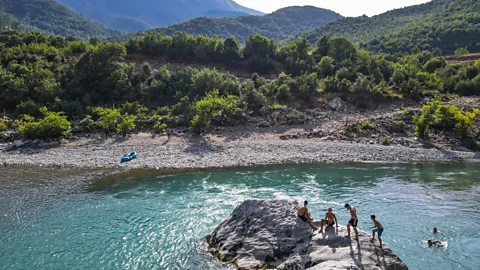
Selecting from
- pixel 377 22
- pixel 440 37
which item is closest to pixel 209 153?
pixel 440 37

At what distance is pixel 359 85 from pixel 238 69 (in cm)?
2173

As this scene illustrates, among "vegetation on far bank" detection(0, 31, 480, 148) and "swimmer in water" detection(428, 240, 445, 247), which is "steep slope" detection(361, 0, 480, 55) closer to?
"vegetation on far bank" detection(0, 31, 480, 148)

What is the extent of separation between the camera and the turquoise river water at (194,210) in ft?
53.3

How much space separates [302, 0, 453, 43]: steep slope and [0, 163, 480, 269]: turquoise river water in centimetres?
10762

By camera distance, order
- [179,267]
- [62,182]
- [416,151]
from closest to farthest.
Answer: [179,267] < [62,182] < [416,151]

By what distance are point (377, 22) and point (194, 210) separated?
14054 centimetres

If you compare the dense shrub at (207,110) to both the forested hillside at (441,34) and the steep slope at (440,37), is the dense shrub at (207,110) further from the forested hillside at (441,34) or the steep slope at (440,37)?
the steep slope at (440,37)

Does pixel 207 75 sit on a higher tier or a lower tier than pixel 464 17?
lower

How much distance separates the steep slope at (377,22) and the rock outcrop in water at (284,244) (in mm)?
120202

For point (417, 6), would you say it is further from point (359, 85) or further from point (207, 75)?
point (207, 75)

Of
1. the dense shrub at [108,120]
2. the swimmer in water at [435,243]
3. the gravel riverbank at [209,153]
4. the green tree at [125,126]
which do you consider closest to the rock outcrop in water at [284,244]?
the swimmer in water at [435,243]

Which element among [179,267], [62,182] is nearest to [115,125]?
[62,182]

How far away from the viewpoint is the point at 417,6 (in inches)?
5704

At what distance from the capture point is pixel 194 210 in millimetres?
21516
